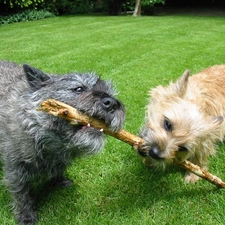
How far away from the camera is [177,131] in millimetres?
3088

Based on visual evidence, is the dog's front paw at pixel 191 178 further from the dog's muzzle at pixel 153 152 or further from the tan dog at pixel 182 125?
the dog's muzzle at pixel 153 152

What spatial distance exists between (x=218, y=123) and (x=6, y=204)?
7.87ft

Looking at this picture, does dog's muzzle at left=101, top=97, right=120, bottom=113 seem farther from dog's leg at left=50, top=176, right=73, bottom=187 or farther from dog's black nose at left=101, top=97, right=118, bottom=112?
dog's leg at left=50, top=176, right=73, bottom=187

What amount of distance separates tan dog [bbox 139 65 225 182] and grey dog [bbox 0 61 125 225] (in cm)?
74

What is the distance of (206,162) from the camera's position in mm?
3738

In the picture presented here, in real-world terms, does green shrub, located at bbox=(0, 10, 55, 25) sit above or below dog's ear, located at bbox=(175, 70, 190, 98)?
below

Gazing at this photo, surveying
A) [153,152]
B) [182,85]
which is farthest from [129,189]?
[182,85]

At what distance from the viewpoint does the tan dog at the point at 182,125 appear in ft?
10.0

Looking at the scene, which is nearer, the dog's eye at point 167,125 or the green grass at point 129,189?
the green grass at point 129,189

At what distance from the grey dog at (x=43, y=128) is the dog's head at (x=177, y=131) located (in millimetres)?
701

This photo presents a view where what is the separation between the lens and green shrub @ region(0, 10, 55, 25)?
19.8 meters

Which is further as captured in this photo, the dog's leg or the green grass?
the dog's leg

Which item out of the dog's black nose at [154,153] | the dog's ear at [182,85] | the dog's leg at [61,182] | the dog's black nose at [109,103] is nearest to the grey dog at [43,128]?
the dog's black nose at [109,103]

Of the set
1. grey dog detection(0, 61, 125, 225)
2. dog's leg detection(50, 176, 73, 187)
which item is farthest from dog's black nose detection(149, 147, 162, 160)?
dog's leg detection(50, 176, 73, 187)
